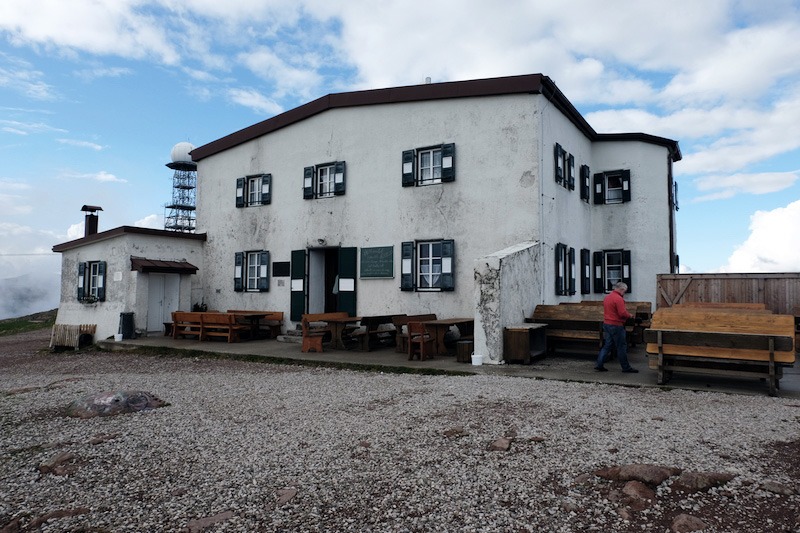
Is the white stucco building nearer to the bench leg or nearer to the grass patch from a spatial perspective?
the bench leg

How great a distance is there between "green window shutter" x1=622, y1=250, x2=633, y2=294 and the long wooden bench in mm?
11002

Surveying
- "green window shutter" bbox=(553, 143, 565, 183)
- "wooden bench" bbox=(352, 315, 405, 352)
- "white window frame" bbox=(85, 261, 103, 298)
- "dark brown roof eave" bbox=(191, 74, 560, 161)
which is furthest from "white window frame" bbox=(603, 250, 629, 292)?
"white window frame" bbox=(85, 261, 103, 298)

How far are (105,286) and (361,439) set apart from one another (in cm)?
1369

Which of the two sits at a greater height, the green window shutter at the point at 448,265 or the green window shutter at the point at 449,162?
the green window shutter at the point at 449,162

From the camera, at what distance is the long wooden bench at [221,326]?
14305 millimetres

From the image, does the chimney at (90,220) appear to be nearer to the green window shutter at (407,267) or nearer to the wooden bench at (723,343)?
the green window shutter at (407,267)

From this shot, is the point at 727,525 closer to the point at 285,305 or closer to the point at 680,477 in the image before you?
the point at 680,477

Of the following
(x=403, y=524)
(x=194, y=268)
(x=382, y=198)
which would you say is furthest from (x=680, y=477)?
(x=194, y=268)

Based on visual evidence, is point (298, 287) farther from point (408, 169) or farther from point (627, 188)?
point (627, 188)

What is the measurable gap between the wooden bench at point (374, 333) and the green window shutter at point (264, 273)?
4388 mm

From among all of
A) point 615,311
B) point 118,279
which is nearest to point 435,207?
point 615,311

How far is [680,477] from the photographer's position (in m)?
4.02

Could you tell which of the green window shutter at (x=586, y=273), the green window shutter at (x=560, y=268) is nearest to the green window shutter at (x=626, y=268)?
the green window shutter at (x=586, y=273)

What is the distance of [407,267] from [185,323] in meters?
6.59
